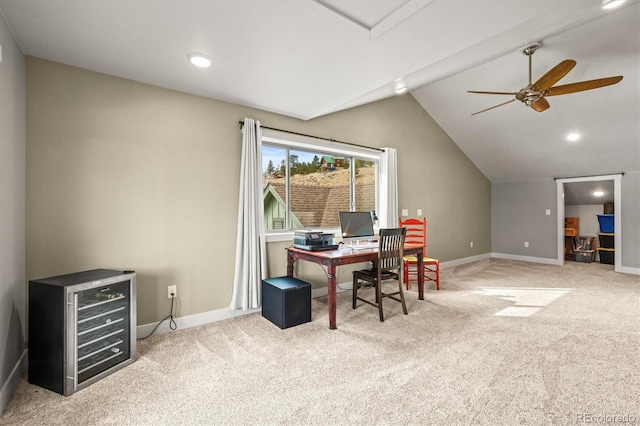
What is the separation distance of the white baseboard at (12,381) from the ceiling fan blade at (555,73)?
4.78 meters

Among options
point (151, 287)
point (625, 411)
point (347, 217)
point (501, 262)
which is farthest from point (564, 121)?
point (151, 287)

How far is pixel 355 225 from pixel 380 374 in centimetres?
189

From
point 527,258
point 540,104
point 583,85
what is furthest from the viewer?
point 527,258

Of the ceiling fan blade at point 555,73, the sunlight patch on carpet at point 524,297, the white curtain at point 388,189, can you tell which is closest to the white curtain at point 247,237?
the white curtain at point 388,189

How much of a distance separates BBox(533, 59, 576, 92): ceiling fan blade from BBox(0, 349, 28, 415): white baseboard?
4.78 m

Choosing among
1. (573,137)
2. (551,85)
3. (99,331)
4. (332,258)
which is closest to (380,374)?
(332,258)

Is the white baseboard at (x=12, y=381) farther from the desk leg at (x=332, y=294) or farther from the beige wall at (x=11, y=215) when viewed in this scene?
the desk leg at (x=332, y=294)

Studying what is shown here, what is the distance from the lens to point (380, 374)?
2084 mm

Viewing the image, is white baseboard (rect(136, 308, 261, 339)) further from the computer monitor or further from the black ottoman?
the computer monitor

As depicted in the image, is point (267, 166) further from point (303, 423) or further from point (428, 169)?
point (428, 169)

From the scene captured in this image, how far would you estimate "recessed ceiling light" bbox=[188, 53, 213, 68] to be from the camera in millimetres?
2248

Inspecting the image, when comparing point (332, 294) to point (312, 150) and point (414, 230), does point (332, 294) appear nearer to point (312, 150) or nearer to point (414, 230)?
point (312, 150)

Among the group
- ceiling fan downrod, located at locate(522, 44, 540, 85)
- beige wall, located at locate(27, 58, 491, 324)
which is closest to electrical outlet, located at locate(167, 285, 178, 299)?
beige wall, located at locate(27, 58, 491, 324)

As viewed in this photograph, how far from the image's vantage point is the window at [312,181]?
3.75 meters
